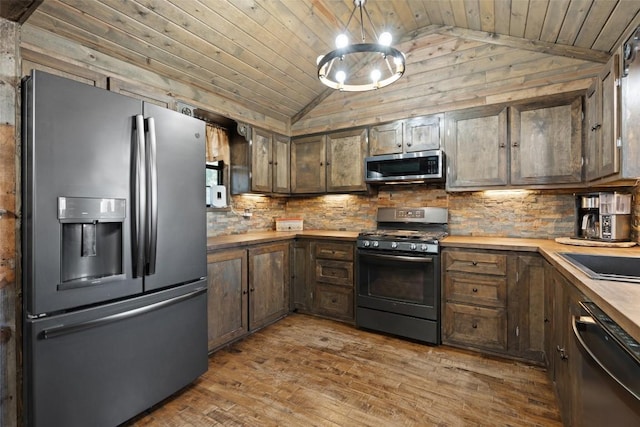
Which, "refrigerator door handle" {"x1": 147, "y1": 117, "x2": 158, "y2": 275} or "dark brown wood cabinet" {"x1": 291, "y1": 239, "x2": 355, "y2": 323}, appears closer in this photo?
"refrigerator door handle" {"x1": 147, "y1": 117, "x2": 158, "y2": 275}

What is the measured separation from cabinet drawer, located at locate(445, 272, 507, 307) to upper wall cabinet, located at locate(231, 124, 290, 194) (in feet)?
7.60

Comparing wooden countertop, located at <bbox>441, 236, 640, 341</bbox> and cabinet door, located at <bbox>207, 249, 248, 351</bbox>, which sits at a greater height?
wooden countertop, located at <bbox>441, 236, 640, 341</bbox>

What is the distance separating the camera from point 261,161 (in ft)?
12.3

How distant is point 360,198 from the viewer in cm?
404

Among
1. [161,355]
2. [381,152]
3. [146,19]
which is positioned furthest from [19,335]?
[381,152]

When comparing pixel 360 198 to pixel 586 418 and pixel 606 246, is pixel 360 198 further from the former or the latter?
pixel 586 418

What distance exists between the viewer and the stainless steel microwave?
3121mm

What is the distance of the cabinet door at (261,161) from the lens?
3.63 meters

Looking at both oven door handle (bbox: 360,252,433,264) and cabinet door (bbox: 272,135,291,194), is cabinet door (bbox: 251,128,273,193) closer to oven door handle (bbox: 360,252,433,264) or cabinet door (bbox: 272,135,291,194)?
cabinet door (bbox: 272,135,291,194)

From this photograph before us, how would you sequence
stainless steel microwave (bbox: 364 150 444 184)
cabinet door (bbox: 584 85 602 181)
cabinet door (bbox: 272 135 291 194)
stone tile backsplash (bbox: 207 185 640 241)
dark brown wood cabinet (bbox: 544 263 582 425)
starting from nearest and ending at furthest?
dark brown wood cabinet (bbox: 544 263 582 425) < cabinet door (bbox: 584 85 602 181) < stone tile backsplash (bbox: 207 185 640 241) < stainless steel microwave (bbox: 364 150 444 184) < cabinet door (bbox: 272 135 291 194)

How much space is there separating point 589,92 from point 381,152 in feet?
6.06

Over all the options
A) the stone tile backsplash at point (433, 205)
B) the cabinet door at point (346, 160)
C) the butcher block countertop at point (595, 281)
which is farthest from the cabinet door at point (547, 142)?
the cabinet door at point (346, 160)

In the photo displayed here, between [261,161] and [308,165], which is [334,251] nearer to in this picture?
[308,165]

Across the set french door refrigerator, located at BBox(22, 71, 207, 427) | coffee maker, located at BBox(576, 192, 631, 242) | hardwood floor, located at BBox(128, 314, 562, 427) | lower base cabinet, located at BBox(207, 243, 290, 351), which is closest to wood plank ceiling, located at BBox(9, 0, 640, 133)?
french door refrigerator, located at BBox(22, 71, 207, 427)
